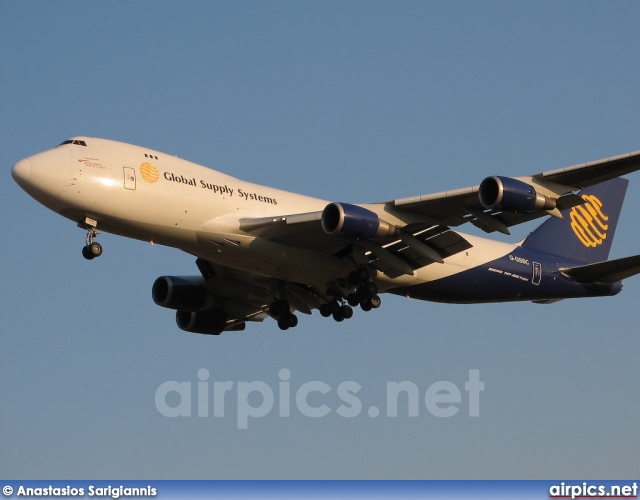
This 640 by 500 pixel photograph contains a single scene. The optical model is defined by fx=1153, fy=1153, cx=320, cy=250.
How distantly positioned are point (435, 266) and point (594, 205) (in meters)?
9.94

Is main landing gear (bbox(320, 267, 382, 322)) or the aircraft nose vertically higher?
the aircraft nose

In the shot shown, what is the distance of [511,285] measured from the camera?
43312 millimetres

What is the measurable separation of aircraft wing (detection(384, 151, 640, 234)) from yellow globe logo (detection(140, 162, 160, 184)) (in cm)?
765

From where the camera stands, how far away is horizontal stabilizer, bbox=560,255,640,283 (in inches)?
1644

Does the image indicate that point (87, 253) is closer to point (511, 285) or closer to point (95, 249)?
point (95, 249)

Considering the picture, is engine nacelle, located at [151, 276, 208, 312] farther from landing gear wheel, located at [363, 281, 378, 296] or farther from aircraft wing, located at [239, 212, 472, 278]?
landing gear wheel, located at [363, 281, 378, 296]

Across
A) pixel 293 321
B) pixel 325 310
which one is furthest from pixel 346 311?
pixel 293 321

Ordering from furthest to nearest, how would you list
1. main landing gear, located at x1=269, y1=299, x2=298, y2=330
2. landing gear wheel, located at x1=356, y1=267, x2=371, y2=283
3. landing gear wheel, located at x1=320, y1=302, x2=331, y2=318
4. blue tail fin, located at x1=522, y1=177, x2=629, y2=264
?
1. blue tail fin, located at x1=522, y1=177, x2=629, y2=264
2. main landing gear, located at x1=269, y1=299, x2=298, y2=330
3. landing gear wheel, located at x1=320, y1=302, x2=331, y2=318
4. landing gear wheel, located at x1=356, y1=267, x2=371, y2=283

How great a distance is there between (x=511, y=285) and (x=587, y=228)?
6.12m

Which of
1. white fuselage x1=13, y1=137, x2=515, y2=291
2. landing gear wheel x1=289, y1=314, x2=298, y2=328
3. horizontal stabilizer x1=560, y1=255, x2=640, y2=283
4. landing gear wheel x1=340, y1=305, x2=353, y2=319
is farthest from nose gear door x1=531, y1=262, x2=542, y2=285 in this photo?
landing gear wheel x1=289, y1=314, x2=298, y2=328

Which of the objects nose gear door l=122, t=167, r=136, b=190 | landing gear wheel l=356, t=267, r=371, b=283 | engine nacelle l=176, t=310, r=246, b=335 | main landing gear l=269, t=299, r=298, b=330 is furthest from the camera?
engine nacelle l=176, t=310, r=246, b=335

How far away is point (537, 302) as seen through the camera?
149ft

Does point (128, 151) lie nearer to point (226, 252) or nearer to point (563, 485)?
point (226, 252)

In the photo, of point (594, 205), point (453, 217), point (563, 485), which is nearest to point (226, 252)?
point (453, 217)
